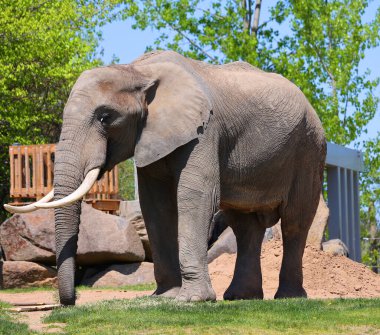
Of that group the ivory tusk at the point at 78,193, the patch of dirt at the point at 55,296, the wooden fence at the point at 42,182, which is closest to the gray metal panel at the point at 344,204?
the wooden fence at the point at 42,182

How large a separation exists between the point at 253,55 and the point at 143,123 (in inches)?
915

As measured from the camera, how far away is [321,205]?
2253 cm

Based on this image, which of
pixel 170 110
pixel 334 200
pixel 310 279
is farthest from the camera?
pixel 334 200

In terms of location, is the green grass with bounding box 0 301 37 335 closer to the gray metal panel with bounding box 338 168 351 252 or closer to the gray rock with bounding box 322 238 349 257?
the gray rock with bounding box 322 238 349 257

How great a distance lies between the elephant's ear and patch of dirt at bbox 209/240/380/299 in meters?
5.09

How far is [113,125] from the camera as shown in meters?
12.7

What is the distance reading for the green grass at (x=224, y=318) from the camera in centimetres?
1019

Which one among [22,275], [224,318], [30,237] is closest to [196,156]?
[224,318]

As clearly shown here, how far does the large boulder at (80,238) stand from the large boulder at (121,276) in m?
0.23

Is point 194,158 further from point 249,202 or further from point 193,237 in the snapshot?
point 249,202

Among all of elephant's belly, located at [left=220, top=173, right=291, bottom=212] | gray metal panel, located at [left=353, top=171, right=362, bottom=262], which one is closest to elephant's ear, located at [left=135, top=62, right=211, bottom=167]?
elephant's belly, located at [left=220, top=173, right=291, bottom=212]

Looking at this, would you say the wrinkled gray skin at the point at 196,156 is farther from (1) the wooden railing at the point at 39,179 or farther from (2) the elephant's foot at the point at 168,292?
(1) the wooden railing at the point at 39,179

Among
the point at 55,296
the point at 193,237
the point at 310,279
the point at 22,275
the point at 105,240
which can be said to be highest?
the point at 105,240

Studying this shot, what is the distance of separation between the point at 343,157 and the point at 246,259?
14.5 metres
